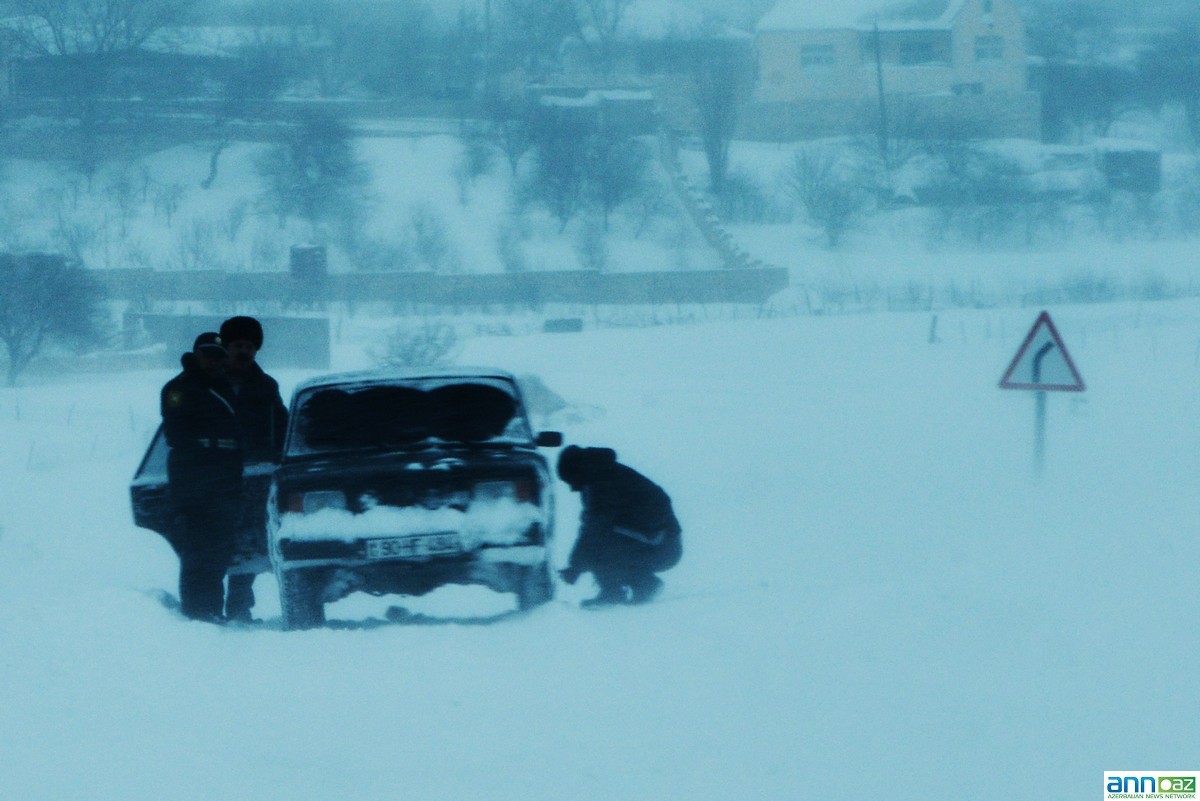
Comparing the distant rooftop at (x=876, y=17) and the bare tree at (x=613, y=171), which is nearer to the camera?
the bare tree at (x=613, y=171)

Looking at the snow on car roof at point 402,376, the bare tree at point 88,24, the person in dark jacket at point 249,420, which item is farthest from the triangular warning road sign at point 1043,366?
the bare tree at point 88,24

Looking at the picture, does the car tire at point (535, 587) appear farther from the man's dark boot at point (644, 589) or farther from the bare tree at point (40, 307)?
the bare tree at point (40, 307)

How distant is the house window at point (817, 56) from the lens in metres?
83.3

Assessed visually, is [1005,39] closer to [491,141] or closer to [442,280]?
[491,141]

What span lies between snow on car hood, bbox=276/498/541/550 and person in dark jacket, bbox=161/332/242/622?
1.52 feet

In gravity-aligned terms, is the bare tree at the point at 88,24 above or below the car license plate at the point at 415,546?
above

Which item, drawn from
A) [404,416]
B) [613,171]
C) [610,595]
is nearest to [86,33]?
[613,171]

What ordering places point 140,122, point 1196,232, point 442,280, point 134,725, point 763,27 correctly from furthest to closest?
point 763,27
point 140,122
point 1196,232
point 442,280
point 134,725

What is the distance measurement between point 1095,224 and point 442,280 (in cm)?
3139

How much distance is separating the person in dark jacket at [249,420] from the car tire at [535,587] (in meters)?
1.54

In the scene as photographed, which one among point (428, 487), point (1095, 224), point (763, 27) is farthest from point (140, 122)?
point (428, 487)

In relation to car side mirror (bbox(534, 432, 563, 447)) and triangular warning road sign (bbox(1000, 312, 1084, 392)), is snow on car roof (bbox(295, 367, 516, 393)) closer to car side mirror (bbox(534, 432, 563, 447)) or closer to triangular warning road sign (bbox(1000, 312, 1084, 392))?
car side mirror (bbox(534, 432, 563, 447))

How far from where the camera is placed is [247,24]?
10169 centimetres

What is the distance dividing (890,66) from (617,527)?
79069 millimetres
